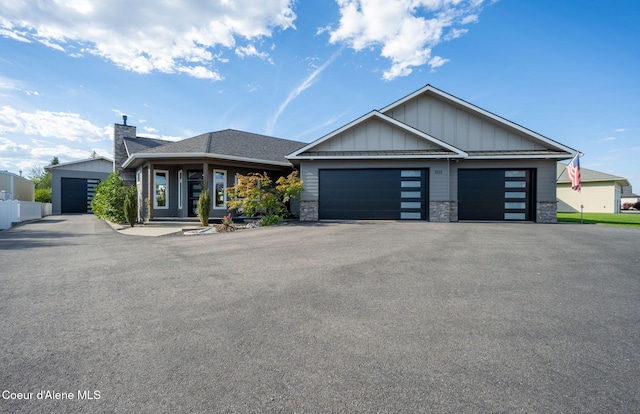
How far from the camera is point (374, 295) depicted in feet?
13.1

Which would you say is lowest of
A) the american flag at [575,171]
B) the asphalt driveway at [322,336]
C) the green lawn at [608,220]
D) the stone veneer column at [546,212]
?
the asphalt driveway at [322,336]

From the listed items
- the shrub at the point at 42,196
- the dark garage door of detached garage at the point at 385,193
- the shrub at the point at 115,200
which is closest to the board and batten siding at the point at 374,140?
the dark garage door of detached garage at the point at 385,193

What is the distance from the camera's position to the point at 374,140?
569 inches

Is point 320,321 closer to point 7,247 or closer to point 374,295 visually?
point 374,295

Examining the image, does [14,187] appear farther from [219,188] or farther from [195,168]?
[219,188]

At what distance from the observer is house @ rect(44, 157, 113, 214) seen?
27.0 m

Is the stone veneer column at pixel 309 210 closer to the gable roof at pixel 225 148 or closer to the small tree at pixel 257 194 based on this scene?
the small tree at pixel 257 194

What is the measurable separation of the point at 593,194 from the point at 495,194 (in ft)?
71.0

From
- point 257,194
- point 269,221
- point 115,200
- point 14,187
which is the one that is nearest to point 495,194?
point 269,221

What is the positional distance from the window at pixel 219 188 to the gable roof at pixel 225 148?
53.3 inches

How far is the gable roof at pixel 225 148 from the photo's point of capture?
559 inches

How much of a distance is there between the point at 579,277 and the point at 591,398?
3.79 meters

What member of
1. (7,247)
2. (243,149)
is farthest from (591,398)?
(243,149)

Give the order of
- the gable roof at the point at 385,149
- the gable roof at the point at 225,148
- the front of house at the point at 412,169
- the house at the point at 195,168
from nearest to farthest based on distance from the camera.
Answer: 1. the gable roof at the point at 385,149
2. the front of house at the point at 412,169
3. the gable roof at the point at 225,148
4. the house at the point at 195,168
